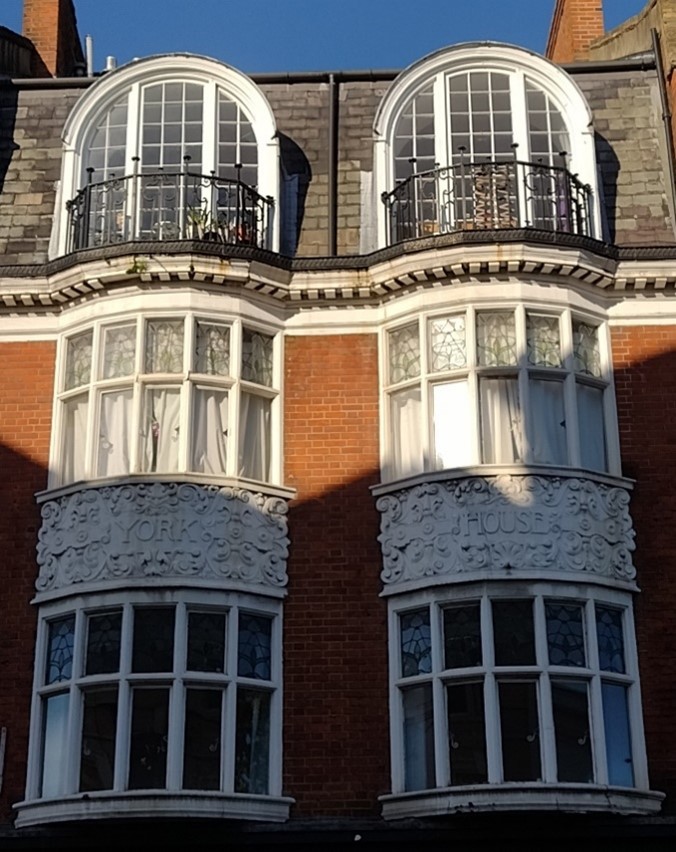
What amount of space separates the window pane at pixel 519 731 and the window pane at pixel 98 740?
15.0 ft

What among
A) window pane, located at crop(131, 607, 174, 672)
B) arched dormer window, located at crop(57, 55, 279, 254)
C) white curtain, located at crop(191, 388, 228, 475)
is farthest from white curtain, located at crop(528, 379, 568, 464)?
window pane, located at crop(131, 607, 174, 672)

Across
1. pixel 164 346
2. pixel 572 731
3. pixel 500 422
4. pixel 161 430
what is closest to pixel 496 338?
pixel 500 422

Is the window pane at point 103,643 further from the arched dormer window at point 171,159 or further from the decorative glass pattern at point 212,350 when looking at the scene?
the arched dormer window at point 171,159

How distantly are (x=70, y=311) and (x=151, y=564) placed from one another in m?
4.03

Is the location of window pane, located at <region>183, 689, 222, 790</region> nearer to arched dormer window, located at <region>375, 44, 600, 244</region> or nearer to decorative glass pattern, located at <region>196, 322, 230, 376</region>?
decorative glass pattern, located at <region>196, 322, 230, 376</region>

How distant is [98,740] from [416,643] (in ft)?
13.1

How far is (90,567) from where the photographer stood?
1698 cm

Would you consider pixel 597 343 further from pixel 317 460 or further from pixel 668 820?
pixel 668 820

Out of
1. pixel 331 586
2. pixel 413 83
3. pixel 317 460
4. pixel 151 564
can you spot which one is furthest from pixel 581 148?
pixel 151 564

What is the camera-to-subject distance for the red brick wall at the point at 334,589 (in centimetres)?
1650

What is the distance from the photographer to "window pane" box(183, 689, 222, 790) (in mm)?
16094

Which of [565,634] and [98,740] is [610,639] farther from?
[98,740]

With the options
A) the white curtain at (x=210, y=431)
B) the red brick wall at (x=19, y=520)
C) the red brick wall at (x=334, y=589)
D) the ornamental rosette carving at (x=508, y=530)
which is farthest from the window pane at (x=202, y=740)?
the white curtain at (x=210, y=431)

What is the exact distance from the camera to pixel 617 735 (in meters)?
16.5
